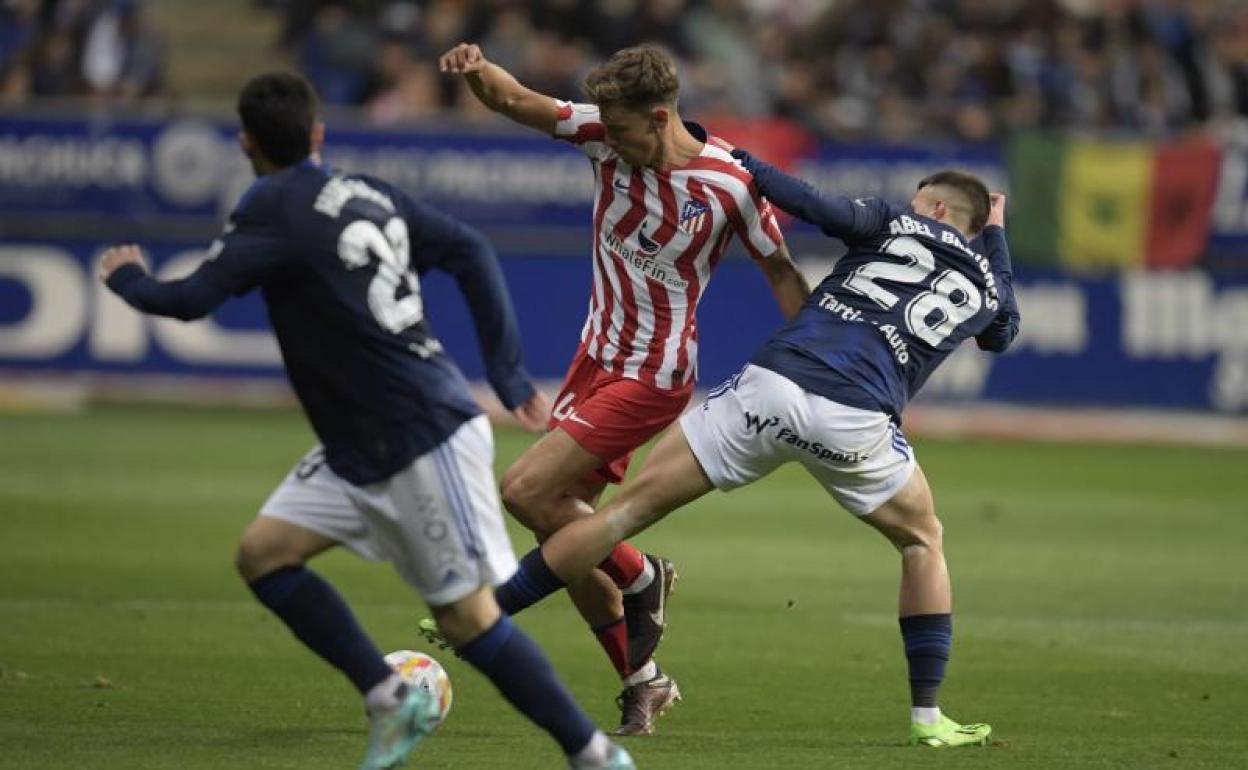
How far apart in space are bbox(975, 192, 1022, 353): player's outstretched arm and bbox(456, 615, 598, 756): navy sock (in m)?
2.60

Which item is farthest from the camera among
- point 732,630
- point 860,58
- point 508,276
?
point 860,58

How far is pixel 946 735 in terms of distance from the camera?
7.70 m

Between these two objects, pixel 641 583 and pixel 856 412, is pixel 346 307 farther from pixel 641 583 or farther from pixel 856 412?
pixel 641 583

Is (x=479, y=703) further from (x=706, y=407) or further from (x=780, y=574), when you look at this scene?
(x=780, y=574)

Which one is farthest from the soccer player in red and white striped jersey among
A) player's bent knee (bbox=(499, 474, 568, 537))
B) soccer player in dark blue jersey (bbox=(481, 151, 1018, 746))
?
soccer player in dark blue jersey (bbox=(481, 151, 1018, 746))

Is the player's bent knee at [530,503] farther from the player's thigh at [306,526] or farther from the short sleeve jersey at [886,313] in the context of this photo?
the player's thigh at [306,526]

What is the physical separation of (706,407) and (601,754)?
6.16ft

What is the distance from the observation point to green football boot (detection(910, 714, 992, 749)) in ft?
25.2

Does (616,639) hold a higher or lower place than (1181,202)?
higher

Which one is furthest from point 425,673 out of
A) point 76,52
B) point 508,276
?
point 76,52

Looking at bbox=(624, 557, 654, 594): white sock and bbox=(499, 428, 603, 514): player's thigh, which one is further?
bbox=(624, 557, 654, 594): white sock

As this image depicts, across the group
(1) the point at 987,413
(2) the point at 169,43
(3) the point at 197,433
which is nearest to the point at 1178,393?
(1) the point at 987,413

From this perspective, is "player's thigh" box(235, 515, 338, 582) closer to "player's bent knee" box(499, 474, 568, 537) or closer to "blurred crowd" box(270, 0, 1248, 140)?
"player's bent knee" box(499, 474, 568, 537)

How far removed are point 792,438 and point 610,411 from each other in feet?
2.68
